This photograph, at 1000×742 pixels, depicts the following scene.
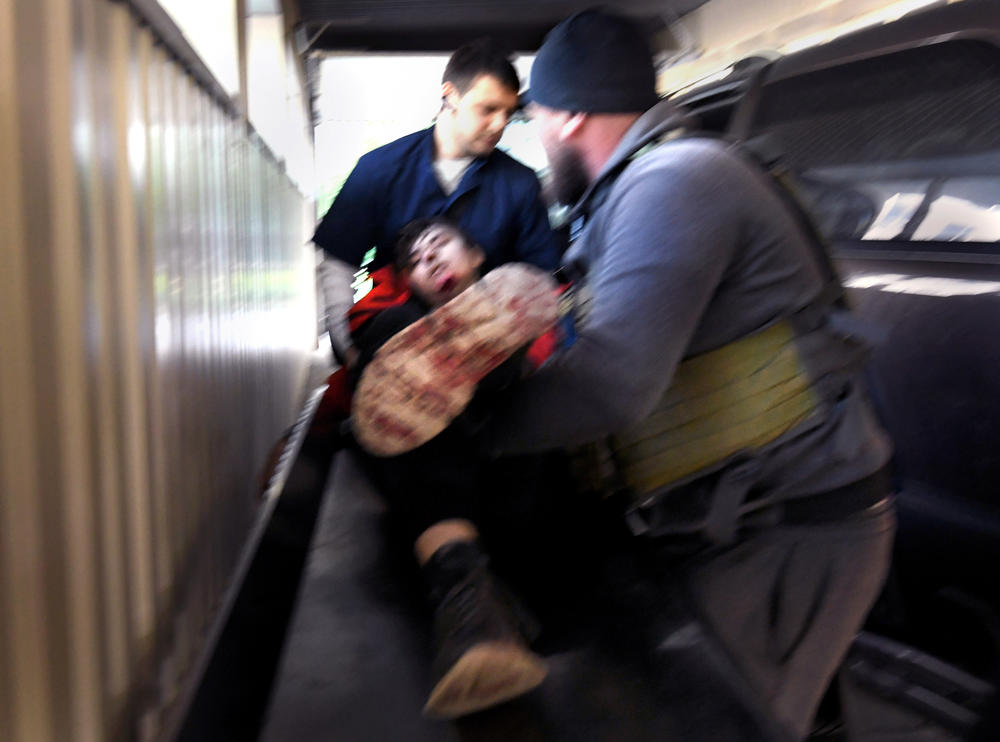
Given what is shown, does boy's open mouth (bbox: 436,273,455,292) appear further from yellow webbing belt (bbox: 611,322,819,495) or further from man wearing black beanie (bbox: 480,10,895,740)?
yellow webbing belt (bbox: 611,322,819,495)

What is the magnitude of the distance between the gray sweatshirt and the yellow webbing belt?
0.11 feet

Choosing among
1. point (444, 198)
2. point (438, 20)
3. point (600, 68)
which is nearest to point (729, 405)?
point (600, 68)

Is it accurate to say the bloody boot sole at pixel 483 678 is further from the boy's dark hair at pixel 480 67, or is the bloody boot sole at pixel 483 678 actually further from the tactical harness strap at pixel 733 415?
the boy's dark hair at pixel 480 67

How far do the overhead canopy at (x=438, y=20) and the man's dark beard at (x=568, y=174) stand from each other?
257cm

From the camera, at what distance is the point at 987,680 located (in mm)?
1805

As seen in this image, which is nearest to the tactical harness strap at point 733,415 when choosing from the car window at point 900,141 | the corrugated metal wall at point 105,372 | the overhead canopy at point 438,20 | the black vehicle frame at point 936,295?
the black vehicle frame at point 936,295

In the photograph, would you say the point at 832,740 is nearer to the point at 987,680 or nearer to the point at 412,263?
the point at 987,680

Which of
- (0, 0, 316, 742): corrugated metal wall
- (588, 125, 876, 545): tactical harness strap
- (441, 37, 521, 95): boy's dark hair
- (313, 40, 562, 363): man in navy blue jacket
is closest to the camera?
(0, 0, 316, 742): corrugated metal wall

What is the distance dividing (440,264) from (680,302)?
3.97ft

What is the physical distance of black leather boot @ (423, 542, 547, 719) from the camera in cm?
173

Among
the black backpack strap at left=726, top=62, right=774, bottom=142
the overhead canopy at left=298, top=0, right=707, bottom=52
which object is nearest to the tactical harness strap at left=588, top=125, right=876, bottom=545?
the black backpack strap at left=726, top=62, right=774, bottom=142

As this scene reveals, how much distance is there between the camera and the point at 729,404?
1722 mm

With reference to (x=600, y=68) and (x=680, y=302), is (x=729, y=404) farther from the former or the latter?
(x=600, y=68)

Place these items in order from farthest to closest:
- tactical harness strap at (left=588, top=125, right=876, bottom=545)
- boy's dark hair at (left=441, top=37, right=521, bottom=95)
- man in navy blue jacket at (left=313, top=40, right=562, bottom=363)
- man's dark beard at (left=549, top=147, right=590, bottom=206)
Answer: man in navy blue jacket at (left=313, top=40, right=562, bottom=363) < boy's dark hair at (left=441, top=37, right=521, bottom=95) < man's dark beard at (left=549, top=147, right=590, bottom=206) < tactical harness strap at (left=588, top=125, right=876, bottom=545)
